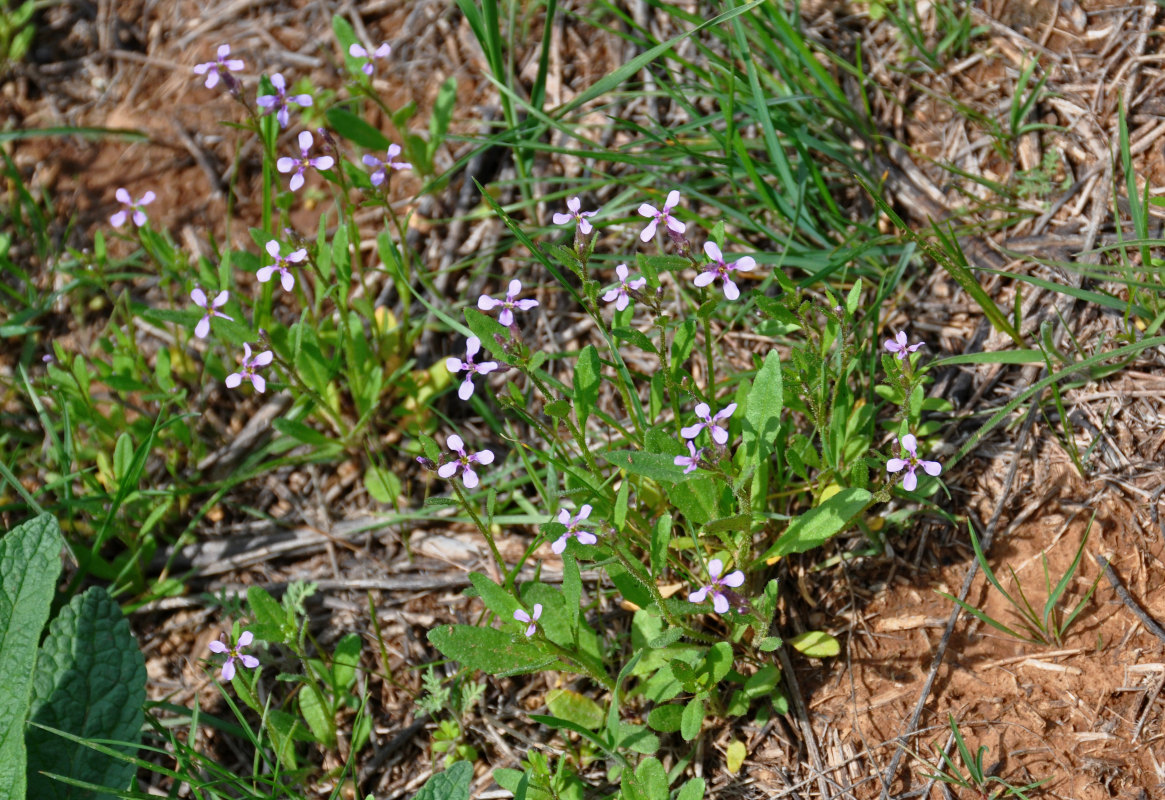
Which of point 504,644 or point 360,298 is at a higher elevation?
point 360,298

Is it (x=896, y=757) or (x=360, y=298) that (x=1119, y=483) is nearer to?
(x=896, y=757)

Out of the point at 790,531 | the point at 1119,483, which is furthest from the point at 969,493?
the point at 790,531

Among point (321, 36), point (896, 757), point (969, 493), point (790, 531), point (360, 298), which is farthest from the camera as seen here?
point (321, 36)

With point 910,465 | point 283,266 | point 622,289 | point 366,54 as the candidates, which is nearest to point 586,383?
point 622,289

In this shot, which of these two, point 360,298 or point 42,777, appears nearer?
point 42,777

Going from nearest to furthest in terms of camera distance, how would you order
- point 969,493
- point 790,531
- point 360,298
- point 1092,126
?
point 790,531 → point 969,493 → point 1092,126 → point 360,298

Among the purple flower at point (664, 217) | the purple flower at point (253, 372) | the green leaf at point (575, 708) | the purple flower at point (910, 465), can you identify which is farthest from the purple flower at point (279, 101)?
the purple flower at point (910, 465)

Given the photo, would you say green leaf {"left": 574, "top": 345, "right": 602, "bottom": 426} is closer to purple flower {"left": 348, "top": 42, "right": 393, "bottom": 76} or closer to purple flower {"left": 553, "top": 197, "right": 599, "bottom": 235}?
purple flower {"left": 553, "top": 197, "right": 599, "bottom": 235}
